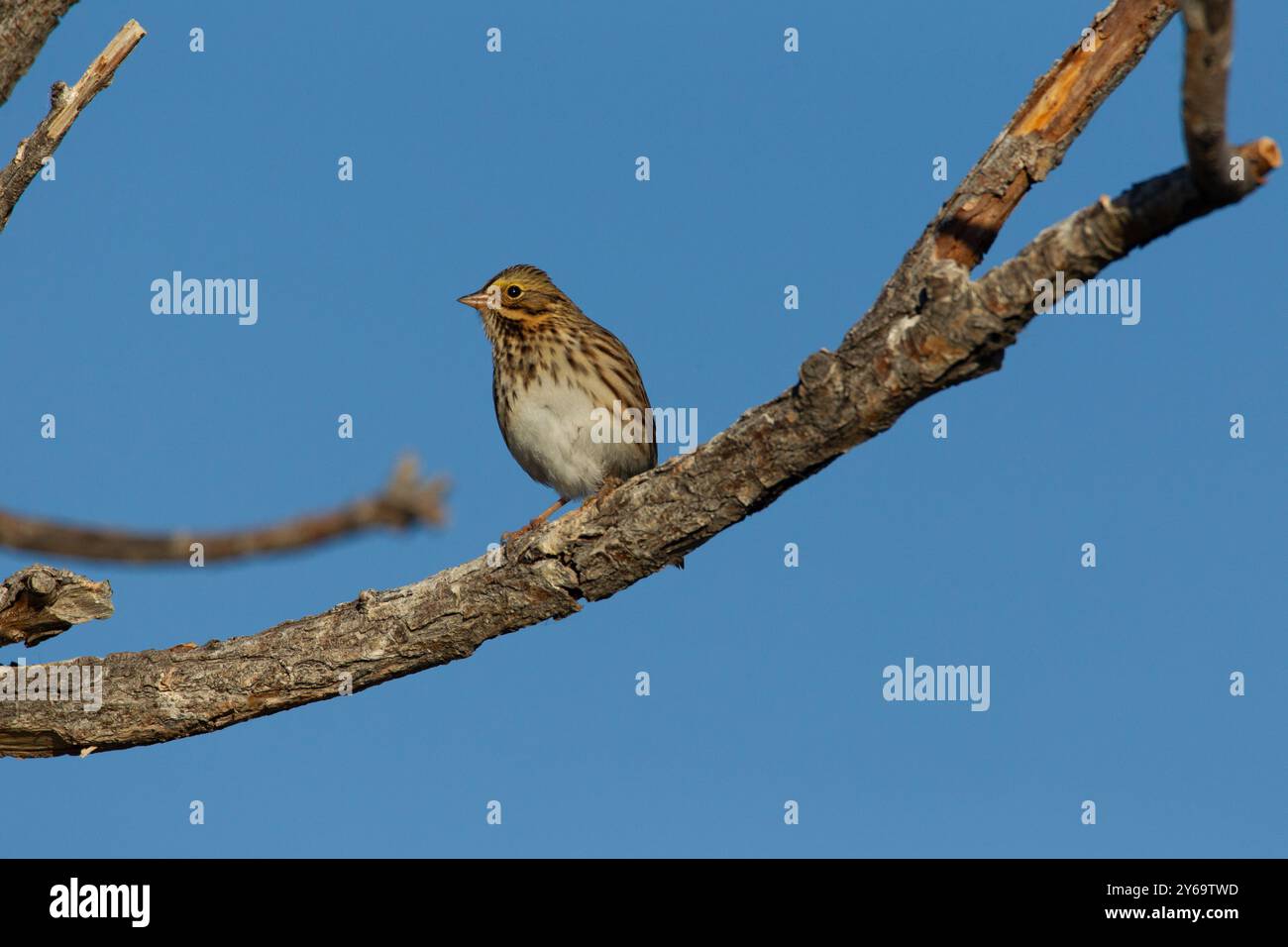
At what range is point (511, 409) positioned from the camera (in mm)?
10078

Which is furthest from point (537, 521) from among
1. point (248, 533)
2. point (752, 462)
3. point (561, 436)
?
point (248, 533)

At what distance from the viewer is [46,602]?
7492mm

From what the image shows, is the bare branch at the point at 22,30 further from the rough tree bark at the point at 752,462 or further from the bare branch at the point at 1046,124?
the bare branch at the point at 1046,124

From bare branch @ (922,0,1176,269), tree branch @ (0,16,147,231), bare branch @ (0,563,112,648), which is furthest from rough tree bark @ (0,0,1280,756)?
tree branch @ (0,16,147,231)

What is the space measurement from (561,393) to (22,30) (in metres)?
4.72

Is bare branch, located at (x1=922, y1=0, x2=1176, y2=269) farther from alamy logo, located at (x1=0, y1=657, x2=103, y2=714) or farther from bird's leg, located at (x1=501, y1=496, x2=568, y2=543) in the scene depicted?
alamy logo, located at (x1=0, y1=657, x2=103, y2=714)

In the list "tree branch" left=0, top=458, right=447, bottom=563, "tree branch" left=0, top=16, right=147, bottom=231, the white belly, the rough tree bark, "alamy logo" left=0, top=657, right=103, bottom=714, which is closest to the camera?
"tree branch" left=0, top=458, right=447, bottom=563

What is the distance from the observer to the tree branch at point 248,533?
170 centimetres

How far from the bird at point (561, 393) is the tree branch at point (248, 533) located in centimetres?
741

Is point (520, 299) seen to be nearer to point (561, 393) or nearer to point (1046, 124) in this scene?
point (561, 393)

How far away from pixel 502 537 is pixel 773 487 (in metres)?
2.65

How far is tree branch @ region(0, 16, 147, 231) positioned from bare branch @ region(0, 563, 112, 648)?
6.19ft

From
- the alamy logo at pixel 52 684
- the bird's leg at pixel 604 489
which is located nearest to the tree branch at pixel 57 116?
the alamy logo at pixel 52 684

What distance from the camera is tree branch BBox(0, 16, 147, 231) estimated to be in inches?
259
